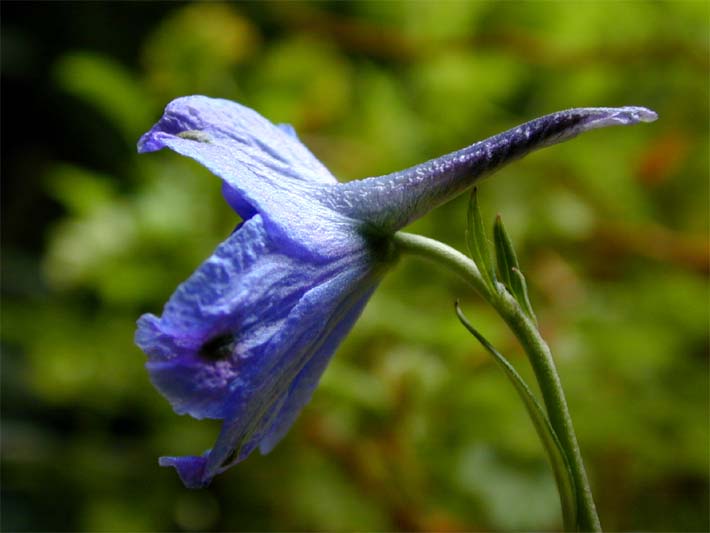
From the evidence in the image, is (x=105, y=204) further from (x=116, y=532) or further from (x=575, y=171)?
(x=575, y=171)

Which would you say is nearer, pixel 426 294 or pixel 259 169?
pixel 259 169

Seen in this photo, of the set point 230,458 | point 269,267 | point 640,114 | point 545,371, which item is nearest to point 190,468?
point 230,458

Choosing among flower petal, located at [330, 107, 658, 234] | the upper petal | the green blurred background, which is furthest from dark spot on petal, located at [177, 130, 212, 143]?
the green blurred background

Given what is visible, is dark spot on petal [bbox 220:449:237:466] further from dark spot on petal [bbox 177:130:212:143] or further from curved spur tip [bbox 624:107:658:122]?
curved spur tip [bbox 624:107:658:122]

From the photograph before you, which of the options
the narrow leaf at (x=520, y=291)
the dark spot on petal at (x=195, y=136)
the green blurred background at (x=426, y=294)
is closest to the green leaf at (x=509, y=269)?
the narrow leaf at (x=520, y=291)

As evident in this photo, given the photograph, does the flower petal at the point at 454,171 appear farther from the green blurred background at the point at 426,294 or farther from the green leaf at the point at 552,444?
the green blurred background at the point at 426,294

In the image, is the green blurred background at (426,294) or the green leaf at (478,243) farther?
the green blurred background at (426,294)

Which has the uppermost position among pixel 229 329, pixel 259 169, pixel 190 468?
pixel 259 169

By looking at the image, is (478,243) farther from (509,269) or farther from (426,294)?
(426,294)
